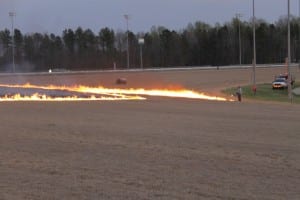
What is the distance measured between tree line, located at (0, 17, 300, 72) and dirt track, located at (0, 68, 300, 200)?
130m

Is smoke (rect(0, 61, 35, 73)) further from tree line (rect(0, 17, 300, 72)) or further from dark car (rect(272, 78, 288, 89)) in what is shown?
dark car (rect(272, 78, 288, 89))

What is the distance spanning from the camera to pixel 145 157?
1250 cm

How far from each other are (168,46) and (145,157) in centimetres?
16204

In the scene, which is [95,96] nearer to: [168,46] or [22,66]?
[22,66]

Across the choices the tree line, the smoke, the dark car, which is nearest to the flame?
the dark car

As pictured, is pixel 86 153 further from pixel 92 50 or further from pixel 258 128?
pixel 92 50

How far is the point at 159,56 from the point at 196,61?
11.6 metres

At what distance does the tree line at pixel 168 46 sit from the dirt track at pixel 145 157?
13030 centimetres

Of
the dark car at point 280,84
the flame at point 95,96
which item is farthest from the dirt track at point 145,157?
the dark car at point 280,84

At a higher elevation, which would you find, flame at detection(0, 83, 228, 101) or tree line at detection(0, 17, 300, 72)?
tree line at detection(0, 17, 300, 72)

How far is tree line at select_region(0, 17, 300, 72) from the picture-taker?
161 meters

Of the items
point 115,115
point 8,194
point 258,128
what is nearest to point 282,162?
point 8,194

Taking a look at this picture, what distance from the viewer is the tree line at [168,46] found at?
161 m

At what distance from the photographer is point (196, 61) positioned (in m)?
166
